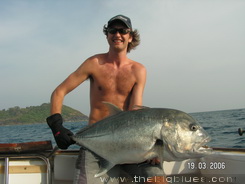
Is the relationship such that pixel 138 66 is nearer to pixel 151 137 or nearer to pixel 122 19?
pixel 122 19

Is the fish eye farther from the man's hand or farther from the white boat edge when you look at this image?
the white boat edge

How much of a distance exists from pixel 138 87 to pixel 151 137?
1.46 metres

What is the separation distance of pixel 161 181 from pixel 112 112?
1082 mm

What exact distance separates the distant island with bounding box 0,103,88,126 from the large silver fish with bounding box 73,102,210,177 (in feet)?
361

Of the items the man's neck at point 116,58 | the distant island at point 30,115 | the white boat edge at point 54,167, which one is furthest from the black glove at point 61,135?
the distant island at point 30,115

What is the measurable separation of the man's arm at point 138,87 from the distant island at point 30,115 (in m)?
109

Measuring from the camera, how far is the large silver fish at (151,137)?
2291mm

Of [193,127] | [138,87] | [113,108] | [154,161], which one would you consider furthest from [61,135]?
[193,127]

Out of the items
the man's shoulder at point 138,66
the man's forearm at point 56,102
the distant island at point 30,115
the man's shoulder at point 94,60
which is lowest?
the man's forearm at point 56,102

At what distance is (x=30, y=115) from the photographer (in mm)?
119875

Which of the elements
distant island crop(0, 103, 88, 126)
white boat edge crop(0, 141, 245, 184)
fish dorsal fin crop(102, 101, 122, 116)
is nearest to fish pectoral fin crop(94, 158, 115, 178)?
fish dorsal fin crop(102, 101, 122, 116)

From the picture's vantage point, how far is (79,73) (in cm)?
361

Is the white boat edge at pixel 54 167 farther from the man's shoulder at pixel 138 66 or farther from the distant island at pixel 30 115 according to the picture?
the distant island at pixel 30 115

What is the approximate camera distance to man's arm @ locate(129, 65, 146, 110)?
3562 mm
